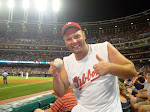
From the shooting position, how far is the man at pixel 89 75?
67.2 inches

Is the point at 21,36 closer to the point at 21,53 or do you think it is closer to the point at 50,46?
the point at 21,53

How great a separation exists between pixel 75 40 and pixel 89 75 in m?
0.60

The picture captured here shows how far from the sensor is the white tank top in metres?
1.72

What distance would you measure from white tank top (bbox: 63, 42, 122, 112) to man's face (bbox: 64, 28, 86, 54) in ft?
0.62

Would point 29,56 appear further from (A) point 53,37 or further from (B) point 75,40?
(B) point 75,40

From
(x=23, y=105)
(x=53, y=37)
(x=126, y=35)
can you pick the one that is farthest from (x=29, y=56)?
(x=23, y=105)

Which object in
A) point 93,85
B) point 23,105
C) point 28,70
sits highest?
point 93,85

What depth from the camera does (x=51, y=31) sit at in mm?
57844

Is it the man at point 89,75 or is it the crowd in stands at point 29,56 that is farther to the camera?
the crowd in stands at point 29,56

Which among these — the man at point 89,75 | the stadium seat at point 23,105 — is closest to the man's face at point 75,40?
the man at point 89,75

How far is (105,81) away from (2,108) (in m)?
2.99

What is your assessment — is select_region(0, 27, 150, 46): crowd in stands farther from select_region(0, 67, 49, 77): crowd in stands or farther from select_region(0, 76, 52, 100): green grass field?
select_region(0, 76, 52, 100): green grass field

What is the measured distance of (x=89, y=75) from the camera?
6.00 feet

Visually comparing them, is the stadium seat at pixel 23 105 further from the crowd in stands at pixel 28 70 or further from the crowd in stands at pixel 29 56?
the crowd in stands at pixel 29 56
